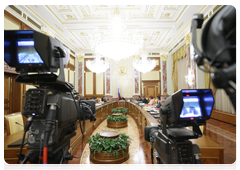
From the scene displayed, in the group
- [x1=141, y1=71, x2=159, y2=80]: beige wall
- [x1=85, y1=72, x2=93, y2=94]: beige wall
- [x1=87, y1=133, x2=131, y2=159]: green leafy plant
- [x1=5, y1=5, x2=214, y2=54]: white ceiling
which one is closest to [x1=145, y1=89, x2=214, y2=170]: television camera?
[x1=87, y1=133, x2=131, y2=159]: green leafy plant

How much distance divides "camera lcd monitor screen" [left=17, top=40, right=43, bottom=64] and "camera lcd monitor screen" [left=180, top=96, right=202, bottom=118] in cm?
100

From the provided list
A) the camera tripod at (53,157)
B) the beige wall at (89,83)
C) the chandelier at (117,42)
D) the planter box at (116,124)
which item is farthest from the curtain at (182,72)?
the camera tripod at (53,157)

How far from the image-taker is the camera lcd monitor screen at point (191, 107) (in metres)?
1.01

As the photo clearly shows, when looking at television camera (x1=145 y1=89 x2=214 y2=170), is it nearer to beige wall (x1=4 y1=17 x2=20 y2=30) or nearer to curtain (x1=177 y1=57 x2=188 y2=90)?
beige wall (x1=4 y1=17 x2=20 y2=30)

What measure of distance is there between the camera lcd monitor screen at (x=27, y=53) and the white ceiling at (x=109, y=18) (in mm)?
4562

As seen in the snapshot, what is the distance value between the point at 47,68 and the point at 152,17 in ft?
23.0

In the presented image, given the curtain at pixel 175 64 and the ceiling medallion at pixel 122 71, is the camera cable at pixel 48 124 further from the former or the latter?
the ceiling medallion at pixel 122 71

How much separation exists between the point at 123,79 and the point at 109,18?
19.7 ft

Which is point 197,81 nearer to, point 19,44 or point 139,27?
point 139,27

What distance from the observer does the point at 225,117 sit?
18.8ft

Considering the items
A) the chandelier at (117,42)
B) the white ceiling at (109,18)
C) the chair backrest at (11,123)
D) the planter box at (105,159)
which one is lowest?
the planter box at (105,159)

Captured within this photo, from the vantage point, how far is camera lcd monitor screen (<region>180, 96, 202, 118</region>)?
39.9 inches

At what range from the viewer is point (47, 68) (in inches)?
36.9

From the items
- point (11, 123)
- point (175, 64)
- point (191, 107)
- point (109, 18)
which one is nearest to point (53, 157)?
point (191, 107)
